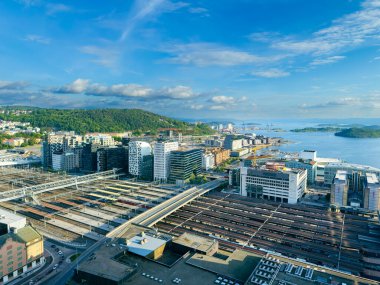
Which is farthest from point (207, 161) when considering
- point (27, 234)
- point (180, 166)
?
point (27, 234)

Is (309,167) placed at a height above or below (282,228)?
above

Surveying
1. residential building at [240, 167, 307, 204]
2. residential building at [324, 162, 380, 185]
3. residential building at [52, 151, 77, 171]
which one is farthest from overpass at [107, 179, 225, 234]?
residential building at [52, 151, 77, 171]

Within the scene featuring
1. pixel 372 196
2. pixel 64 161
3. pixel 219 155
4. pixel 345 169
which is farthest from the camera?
pixel 219 155

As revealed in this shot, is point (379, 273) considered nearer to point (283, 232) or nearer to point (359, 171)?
point (283, 232)

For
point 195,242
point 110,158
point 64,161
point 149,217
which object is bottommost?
point 149,217

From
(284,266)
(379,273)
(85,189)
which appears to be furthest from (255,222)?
(85,189)

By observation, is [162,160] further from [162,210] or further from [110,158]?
[162,210]
